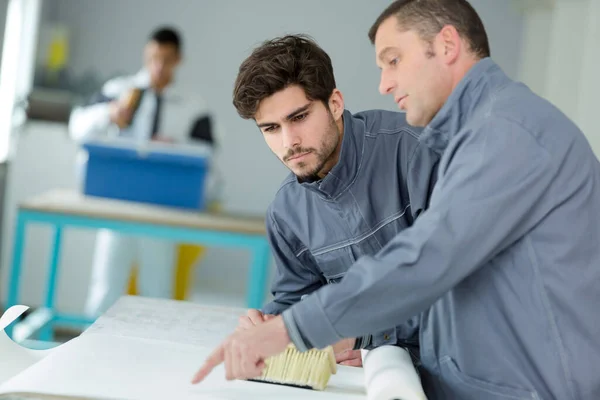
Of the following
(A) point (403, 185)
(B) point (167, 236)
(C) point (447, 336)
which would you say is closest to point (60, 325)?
(B) point (167, 236)

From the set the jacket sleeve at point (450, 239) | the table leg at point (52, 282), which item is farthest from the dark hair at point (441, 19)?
the table leg at point (52, 282)

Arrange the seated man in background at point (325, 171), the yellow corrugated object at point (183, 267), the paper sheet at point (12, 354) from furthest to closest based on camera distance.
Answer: the yellow corrugated object at point (183, 267)
the seated man in background at point (325, 171)
the paper sheet at point (12, 354)

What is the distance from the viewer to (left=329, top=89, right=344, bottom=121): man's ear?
68.7 inches

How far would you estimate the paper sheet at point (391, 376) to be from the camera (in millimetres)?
1200

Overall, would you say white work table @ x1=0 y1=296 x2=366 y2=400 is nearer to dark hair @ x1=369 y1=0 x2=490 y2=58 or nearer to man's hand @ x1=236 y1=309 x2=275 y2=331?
man's hand @ x1=236 y1=309 x2=275 y2=331

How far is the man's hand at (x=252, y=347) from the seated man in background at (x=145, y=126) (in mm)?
2585

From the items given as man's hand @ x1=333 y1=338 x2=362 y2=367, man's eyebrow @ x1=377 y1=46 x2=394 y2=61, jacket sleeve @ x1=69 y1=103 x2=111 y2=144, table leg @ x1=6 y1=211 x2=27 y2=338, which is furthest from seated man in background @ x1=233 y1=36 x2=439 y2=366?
jacket sleeve @ x1=69 y1=103 x2=111 y2=144

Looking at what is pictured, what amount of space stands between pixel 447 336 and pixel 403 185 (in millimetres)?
459

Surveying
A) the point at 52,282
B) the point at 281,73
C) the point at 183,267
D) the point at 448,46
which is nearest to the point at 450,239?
the point at 448,46

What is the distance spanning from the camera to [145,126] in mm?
3797

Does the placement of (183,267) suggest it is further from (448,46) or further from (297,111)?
(448,46)

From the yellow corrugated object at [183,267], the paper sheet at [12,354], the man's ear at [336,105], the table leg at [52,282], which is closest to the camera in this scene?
Result: the paper sheet at [12,354]

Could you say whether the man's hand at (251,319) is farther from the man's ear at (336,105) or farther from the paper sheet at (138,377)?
the man's ear at (336,105)

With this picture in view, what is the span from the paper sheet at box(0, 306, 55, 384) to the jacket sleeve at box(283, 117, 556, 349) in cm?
62
